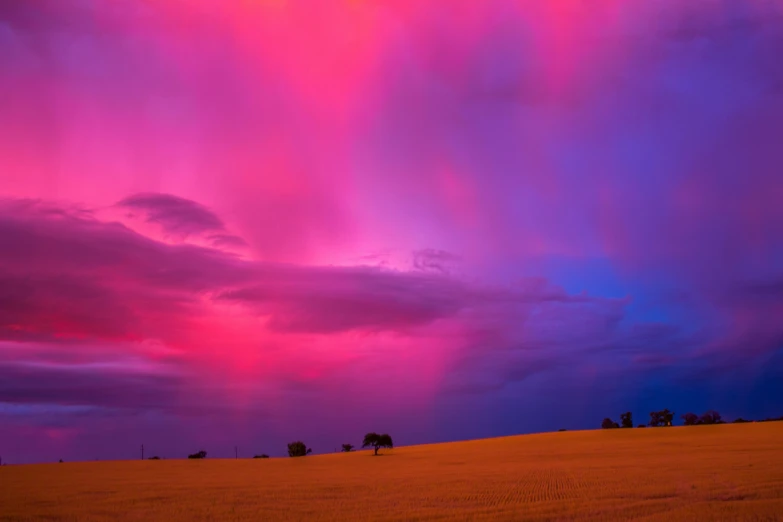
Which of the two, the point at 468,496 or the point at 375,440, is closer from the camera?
the point at 468,496

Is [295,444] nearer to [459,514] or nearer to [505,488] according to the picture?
[505,488]

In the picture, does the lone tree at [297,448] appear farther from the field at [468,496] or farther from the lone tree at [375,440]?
the field at [468,496]

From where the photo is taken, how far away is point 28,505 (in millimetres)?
41062

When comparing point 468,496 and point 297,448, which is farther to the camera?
point 297,448

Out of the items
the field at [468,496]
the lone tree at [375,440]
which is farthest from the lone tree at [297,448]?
the field at [468,496]

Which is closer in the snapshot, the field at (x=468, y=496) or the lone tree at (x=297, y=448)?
the field at (x=468, y=496)

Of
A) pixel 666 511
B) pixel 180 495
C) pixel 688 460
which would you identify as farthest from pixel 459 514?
pixel 688 460

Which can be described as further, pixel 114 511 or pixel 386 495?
pixel 386 495

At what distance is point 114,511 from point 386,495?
16077 mm

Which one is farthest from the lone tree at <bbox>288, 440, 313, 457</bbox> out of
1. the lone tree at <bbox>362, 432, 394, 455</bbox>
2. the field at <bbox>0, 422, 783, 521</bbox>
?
the field at <bbox>0, 422, 783, 521</bbox>

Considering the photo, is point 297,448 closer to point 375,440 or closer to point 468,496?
point 375,440

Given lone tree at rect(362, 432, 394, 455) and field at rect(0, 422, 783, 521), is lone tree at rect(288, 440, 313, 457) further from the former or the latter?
field at rect(0, 422, 783, 521)

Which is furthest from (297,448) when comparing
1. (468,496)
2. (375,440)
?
(468,496)

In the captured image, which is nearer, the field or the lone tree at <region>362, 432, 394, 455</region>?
the field
